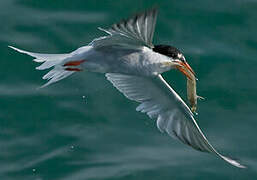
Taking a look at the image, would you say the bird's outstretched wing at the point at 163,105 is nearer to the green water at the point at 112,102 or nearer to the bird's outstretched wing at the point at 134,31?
the green water at the point at 112,102

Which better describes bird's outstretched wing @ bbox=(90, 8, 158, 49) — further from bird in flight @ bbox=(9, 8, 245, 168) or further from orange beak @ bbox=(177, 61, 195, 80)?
orange beak @ bbox=(177, 61, 195, 80)

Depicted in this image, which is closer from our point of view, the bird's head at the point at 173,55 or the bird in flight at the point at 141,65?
the bird in flight at the point at 141,65

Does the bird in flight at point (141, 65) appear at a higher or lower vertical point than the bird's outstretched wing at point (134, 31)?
lower

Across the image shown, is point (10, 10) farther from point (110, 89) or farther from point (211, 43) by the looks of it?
point (211, 43)

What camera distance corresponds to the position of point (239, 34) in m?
10.4

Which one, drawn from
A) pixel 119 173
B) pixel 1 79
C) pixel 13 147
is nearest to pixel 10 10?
pixel 1 79

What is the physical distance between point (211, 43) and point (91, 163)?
2.52 m

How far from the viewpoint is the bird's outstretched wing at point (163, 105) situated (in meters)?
7.96

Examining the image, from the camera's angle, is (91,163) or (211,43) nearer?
(91,163)

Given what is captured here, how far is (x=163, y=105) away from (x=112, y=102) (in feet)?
4.35

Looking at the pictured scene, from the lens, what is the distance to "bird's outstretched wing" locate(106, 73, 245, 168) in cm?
796

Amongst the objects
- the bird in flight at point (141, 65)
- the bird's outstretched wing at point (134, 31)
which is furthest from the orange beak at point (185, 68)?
the bird's outstretched wing at point (134, 31)

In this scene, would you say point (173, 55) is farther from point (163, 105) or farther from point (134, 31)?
point (163, 105)

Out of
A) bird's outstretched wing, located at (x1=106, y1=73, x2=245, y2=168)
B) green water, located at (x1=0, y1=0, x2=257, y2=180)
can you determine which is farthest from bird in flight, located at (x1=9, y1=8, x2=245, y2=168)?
green water, located at (x1=0, y1=0, x2=257, y2=180)
